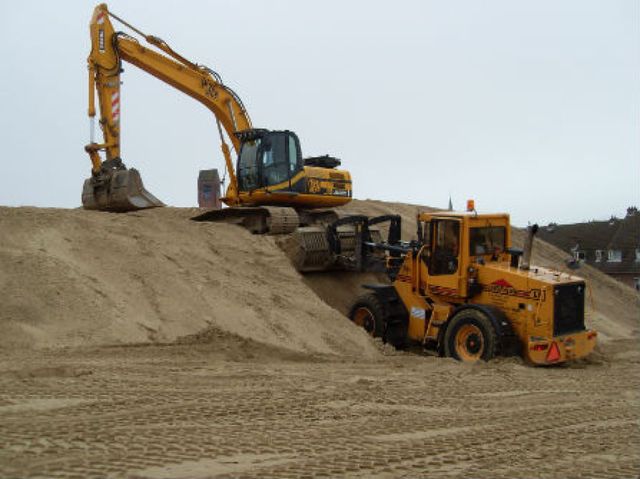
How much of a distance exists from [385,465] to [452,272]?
759 centimetres

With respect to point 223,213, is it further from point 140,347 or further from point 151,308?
point 140,347

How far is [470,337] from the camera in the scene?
11.8 metres

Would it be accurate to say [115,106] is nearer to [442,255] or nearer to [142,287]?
[142,287]

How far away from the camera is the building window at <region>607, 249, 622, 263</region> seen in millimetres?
44938

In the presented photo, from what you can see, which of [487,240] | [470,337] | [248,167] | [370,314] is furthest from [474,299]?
[248,167]

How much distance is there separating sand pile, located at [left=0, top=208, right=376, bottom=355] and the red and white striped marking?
2.87m

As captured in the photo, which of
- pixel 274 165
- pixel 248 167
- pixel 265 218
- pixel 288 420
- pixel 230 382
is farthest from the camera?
pixel 248 167

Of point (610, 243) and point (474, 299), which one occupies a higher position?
point (610, 243)

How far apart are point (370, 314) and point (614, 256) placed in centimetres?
3611

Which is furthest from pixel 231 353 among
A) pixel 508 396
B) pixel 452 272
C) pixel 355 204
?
pixel 355 204

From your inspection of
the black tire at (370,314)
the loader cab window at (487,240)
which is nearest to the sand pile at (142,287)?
the black tire at (370,314)

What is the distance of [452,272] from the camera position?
12.3 metres

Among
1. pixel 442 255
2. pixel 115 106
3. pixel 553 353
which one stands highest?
pixel 115 106

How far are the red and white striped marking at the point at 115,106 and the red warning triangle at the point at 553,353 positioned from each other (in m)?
10.3
